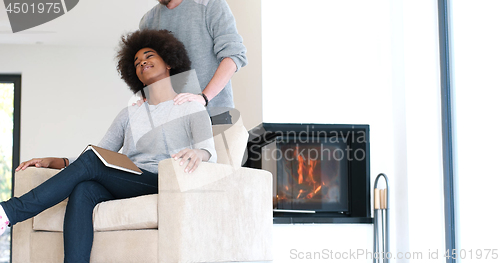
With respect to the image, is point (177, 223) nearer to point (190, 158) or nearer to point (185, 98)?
point (190, 158)

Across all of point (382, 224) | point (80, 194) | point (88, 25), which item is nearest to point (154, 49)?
point (80, 194)

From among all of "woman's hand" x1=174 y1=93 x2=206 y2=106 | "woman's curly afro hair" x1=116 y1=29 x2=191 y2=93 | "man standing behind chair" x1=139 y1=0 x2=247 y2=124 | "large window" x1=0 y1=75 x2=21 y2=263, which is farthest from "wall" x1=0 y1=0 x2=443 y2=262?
"large window" x1=0 y1=75 x2=21 y2=263

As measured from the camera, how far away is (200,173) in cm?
178

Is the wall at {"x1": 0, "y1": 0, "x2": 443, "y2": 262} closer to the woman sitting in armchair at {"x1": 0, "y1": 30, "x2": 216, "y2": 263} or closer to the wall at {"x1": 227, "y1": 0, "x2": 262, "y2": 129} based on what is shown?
the wall at {"x1": 227, "y1": 0, "x2": 262, "y2": 129}

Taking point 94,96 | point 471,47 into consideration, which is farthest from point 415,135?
point 94,96

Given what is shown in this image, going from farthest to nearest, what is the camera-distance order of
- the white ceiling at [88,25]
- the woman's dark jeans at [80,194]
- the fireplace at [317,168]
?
1. the white ceiling at [88,25]
2. the fireplace at [317,168]
3. the woman's dark jeans at [80,194]

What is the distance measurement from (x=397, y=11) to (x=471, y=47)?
629mm

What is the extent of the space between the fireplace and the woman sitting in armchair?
38.8 inches

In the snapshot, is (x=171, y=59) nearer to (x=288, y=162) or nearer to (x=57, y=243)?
(x=57, y=243)

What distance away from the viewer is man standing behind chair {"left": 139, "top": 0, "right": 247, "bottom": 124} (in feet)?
7.64

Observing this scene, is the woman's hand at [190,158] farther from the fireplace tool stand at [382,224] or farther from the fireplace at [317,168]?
the fireplace tool stand at [382,224]

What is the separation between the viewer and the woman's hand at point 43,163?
2020mm

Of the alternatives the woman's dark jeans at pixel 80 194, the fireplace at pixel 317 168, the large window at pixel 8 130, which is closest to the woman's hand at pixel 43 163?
the woman's dark jeans at pixel 80 194

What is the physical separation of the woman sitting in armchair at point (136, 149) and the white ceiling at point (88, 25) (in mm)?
2102
